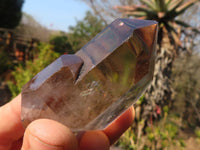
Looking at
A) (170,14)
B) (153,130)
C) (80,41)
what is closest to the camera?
(170,14)

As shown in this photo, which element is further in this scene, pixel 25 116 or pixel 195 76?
pixel 195 76

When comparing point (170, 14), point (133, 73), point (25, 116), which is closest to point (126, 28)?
point (133, 73)

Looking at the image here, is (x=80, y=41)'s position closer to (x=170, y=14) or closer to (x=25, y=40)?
(x=170, y=14)

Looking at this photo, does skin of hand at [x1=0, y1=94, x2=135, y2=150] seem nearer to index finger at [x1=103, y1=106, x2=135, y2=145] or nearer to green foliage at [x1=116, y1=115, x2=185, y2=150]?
index finger at [x1=103, y1=106, x2=135, y2=145]

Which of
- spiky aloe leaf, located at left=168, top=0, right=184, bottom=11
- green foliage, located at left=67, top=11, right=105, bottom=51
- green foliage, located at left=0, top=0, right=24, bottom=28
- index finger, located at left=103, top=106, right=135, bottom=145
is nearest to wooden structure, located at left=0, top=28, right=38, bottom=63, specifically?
green foliage, located at left=0, top=0, right=24, bottom=28

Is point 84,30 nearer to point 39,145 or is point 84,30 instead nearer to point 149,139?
point 149,139

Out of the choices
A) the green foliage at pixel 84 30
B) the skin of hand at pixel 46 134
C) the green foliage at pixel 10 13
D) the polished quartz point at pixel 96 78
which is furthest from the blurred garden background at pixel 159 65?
the green foliage at pixel 10 13
